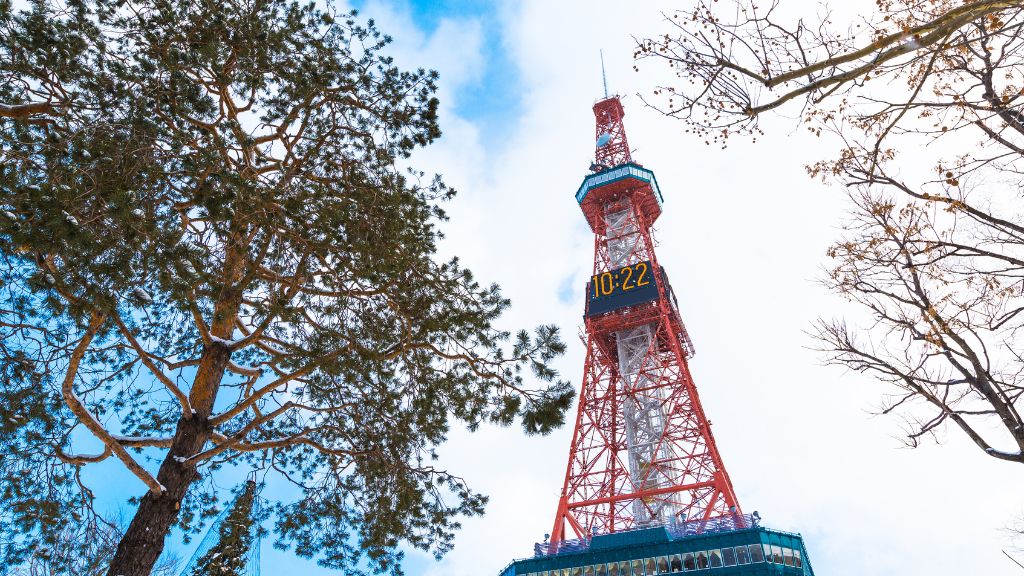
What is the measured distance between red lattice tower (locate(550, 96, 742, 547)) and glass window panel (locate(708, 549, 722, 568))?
7.45ft

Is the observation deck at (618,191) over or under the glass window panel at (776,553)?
over

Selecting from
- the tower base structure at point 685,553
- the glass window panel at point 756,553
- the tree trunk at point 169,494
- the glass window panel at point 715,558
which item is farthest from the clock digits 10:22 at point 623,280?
the tree trunk at point 169,494

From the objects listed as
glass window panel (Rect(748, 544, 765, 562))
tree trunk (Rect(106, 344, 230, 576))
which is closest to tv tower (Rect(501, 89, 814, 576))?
glass window panel (Rect(748, 544, 765, 562))

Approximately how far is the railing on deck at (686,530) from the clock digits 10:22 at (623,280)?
42.8 ft

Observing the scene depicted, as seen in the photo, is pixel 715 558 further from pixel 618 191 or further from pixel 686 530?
pixel 618 191

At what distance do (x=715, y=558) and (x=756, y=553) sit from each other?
1.52 meters

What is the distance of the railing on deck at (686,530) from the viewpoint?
23078 mm

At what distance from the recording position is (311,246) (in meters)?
5.56

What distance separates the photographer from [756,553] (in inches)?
858

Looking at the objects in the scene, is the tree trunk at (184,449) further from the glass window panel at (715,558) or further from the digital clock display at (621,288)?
the digital clock display at (621,288)

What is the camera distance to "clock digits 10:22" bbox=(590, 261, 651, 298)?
3319cm

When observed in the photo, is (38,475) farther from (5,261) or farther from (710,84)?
(710,84)

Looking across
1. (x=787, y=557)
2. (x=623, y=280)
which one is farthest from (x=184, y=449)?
(x=623, y=280)

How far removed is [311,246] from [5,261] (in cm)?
244
